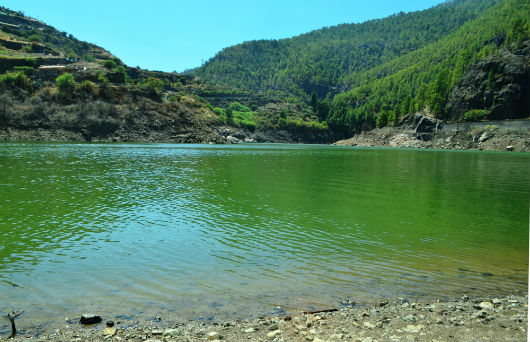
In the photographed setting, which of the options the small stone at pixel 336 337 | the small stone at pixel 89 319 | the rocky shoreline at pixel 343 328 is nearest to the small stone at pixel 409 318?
the rocky shoreline at pixel 343 328

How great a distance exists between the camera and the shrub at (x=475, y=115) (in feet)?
492

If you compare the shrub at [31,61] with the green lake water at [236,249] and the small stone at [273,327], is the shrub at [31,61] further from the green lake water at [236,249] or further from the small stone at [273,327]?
the small stone at [273,327]

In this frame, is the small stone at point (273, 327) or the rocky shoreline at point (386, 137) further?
the rocky shoreline at point (386, 137)

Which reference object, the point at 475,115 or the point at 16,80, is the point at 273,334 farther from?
the point at 475,115

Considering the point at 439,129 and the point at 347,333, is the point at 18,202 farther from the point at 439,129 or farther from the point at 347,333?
the point at 439,129

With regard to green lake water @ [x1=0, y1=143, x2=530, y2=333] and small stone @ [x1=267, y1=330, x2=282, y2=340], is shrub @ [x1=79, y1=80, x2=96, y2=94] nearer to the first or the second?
green lake water @ [x1=0, y1=143, x2=530, y2=333]

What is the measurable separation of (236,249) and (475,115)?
6637 inches

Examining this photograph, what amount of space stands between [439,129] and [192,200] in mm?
165685

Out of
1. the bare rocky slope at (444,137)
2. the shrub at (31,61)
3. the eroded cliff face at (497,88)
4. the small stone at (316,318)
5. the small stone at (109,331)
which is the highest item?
the shrub at (31,61)

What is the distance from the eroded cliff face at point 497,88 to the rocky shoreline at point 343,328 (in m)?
167

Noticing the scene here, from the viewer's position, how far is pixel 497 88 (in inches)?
5925

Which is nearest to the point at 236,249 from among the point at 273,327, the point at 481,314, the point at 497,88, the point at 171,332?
the point at 273,327

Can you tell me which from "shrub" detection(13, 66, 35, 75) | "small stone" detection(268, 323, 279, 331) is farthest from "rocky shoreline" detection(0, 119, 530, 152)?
"small stone" detection(268, 323, 279, 331)

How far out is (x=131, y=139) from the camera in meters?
127
